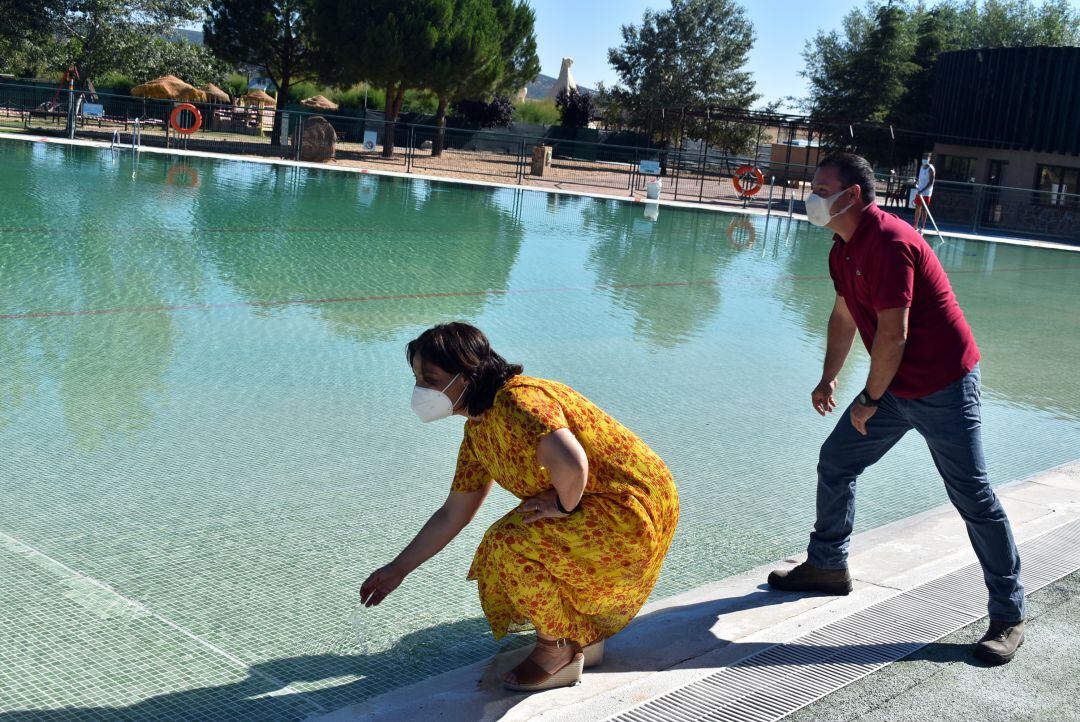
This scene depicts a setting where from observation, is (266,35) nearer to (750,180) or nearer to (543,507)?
(750,180)

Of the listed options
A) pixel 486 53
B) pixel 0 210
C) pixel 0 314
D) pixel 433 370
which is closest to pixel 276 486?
pixel 433 370

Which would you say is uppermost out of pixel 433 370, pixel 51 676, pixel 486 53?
pixel 486 53

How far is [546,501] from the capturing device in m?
2.94

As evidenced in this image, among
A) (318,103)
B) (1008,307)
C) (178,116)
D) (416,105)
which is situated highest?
(416,105)

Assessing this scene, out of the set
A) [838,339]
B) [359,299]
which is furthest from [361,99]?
[838,339]

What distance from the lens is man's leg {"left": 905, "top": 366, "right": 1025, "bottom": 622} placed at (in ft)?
11.6

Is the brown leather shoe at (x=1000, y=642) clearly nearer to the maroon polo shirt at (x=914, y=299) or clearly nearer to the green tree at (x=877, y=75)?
the maroon polo shirt at (x=914, y=299)

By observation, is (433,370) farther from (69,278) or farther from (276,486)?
(69,278)

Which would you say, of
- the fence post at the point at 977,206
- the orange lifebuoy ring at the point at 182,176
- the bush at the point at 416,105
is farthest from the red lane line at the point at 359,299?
the bush at the point at 416,105

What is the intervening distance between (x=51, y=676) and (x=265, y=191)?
17803 millimetres

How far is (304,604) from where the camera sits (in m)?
3.74

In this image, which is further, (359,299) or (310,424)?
(359,299)

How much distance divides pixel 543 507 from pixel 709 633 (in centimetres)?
95

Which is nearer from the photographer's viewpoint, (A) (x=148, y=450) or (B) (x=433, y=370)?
(B) (x=433, y=370)
